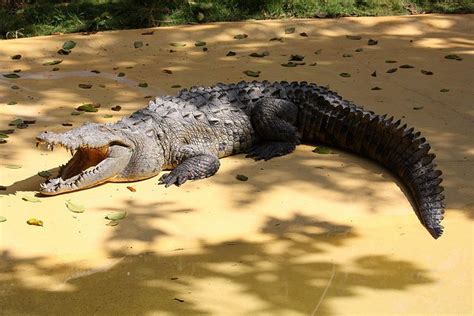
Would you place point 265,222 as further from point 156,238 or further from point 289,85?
point 289,85

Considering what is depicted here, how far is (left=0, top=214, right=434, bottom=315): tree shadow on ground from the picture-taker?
13.9 feet

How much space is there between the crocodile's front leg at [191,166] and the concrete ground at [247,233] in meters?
0.09

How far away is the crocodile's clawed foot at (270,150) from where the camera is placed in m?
6.34

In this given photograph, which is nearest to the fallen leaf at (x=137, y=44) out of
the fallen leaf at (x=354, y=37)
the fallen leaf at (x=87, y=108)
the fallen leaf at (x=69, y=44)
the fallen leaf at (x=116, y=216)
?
the fallen leaf at (x=69, y=44)

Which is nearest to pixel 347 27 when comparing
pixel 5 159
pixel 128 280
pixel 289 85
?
pixel 289 85

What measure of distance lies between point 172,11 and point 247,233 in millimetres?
6620

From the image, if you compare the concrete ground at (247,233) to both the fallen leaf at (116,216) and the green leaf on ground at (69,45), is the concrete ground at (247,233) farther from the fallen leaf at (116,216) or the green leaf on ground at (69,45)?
the green leaf on ground at (69,45)

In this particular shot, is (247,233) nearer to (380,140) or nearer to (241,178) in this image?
(241,178)

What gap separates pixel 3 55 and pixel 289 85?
4205mm

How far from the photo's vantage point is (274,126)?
654cm

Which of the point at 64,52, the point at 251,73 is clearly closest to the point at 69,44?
the point at 64,52

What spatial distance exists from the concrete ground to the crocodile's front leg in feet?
0.28

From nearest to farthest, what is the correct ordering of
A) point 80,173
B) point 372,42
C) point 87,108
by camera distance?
1. point 80,173
2. point 87,108
3. point 372,42

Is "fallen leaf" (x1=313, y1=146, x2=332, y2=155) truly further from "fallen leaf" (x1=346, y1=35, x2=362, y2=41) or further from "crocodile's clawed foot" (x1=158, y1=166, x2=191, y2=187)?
"fallen leaf" (x1=346, y1=35, x2=362, y2=41)
